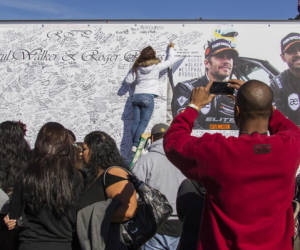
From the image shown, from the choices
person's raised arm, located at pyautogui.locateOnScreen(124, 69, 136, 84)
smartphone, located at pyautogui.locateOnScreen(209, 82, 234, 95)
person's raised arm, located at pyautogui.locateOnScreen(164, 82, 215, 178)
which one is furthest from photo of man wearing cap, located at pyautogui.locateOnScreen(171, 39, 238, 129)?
person's raised arm, located at pyautogui.locateOnScreen(164, 82, 215, 178)

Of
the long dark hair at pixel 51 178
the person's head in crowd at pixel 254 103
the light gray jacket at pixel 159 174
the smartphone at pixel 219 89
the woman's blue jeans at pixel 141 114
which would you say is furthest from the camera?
the woman's blue jeans at pixel 141 114

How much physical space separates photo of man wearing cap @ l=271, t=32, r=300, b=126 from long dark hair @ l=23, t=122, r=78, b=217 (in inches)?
141

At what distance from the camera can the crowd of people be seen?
1648 mm

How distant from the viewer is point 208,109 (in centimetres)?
503

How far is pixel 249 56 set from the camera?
5.07 metres

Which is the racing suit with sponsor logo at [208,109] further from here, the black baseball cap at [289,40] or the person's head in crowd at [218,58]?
the black baseball cap at [289,40]

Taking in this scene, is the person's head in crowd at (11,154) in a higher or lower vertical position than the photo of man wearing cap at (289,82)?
lower

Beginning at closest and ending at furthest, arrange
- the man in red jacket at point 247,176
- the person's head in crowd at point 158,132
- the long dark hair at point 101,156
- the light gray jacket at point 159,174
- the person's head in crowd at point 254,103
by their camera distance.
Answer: the man in red jacket at point 247,176 → the person's head in crowd at point 254,103 → the long dark hair at point 101,156 → the light gray jacket at point 159,174 → the person's head in crowd at point 158,132

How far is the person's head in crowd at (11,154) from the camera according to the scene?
291cm

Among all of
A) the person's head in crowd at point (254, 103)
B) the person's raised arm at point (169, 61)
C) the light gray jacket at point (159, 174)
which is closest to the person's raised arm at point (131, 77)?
the person's raised arm at point (169, 61)

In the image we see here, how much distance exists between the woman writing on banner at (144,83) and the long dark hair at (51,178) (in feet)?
8.05

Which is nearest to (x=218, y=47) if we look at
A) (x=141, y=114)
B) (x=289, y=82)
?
(x=289, y=82)

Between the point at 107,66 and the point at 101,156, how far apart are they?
2522 mm

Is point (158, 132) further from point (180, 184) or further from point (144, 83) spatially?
point (144, 83)
